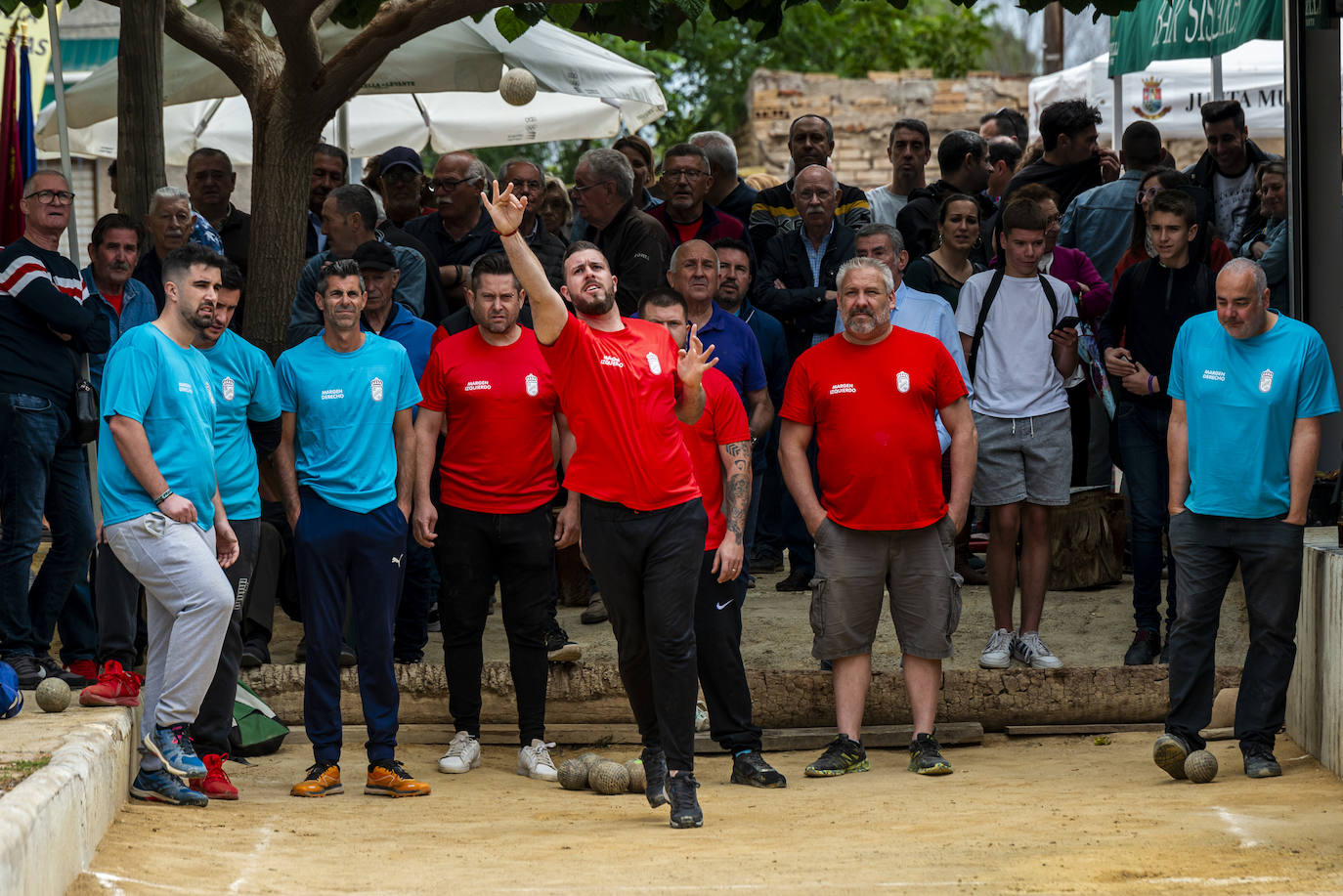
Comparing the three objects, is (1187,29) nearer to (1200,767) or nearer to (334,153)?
(334,153)

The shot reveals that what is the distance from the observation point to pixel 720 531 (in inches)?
Result: 281

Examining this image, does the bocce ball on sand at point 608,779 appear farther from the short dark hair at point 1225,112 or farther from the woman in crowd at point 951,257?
the short dark hair at point 1225,112

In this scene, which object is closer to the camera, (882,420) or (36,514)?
(882,420)

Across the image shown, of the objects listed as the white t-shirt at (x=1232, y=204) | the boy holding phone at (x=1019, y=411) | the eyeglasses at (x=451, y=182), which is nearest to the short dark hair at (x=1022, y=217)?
the boy holding phone at (x=1019, y=411)

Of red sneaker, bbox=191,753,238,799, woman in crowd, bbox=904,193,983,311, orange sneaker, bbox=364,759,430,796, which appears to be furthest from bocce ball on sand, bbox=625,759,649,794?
woman in crowd, bbox=904,193,983,311

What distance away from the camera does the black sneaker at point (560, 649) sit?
8.28 m

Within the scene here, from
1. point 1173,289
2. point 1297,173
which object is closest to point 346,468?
point 1173,289

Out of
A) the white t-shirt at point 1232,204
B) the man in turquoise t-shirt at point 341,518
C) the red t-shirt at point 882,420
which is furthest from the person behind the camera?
the white t-shirt at point 1232,204


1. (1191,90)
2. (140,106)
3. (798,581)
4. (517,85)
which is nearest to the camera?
(140,106)

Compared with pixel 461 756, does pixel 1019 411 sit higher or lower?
higher

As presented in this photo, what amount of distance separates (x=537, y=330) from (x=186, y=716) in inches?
83.1

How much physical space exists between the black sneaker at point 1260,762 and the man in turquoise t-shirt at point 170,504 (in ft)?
14.2

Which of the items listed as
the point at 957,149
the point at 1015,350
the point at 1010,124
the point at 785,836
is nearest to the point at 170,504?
the point at 785,836

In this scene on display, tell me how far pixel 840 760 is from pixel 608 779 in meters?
1.06
